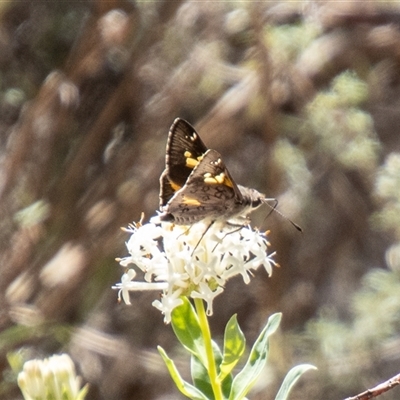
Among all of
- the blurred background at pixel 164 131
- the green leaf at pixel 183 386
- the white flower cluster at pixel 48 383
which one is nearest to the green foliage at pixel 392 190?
the blurred background at pixel 164 131

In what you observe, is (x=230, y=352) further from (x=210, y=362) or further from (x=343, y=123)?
(x=343, y=123)

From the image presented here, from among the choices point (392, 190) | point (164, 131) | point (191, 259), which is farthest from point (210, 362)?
point (164, 131)

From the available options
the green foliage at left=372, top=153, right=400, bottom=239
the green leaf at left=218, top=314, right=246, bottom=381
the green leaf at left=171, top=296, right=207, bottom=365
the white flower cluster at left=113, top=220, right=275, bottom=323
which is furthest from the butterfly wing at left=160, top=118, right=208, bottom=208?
the green foliage at left=372, top=153, right=400, bottom=239

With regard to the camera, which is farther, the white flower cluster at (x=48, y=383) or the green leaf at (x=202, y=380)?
the green leaf at (x=202, y=380)

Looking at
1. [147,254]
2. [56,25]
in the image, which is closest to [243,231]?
[147,254]

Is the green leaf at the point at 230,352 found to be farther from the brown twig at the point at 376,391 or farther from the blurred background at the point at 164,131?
the blurred background at the point at 164,131

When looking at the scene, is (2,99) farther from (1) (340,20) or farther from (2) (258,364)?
(2) (258,364)
